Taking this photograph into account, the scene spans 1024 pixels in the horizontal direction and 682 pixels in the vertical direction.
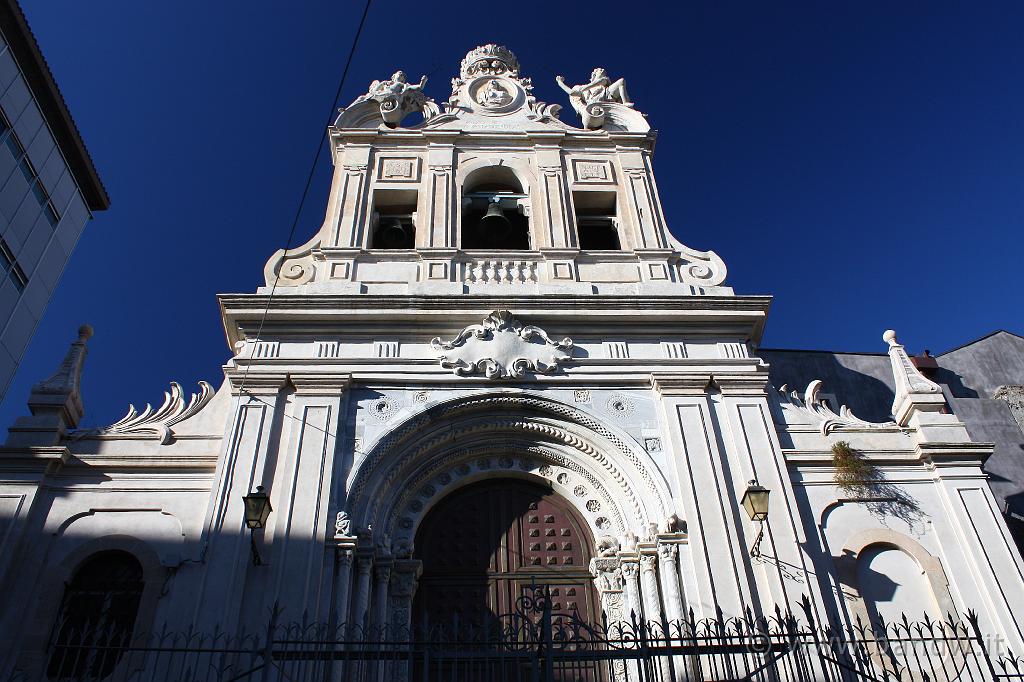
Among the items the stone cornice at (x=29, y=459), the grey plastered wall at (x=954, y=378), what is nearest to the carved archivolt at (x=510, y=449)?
the stone cornice at (x=29, y=459)

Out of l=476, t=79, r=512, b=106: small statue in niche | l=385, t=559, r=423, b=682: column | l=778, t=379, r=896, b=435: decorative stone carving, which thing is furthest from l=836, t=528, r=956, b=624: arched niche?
l=476, t=79, r=512, b=106: small statue in niche

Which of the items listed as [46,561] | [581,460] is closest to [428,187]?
[581,460]

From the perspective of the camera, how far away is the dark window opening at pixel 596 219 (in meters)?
16.8

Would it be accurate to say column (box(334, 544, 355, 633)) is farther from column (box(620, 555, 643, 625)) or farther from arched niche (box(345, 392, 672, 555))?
column (box(620, 555, 643, 625))

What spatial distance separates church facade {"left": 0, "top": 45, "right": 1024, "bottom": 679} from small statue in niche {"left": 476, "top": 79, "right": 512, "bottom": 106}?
4833 mm

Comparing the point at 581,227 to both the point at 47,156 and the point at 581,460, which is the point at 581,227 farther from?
the point at 47,156

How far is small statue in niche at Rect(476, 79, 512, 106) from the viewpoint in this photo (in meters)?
18.9

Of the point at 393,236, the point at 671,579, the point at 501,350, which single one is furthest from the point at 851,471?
the point at 393,236

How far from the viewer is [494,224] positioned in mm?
16578

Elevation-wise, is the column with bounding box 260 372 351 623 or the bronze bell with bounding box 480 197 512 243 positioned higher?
the bronze bell with bounding box 480 197 512 243

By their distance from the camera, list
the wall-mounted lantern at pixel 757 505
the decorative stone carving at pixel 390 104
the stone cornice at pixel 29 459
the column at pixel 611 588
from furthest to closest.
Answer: the decorative stone carving at pixel 390 104 → the stone cornice at pixel 29 459 → the column at pixel 611 588 → the wall-mounted lantern at pixel 757 505

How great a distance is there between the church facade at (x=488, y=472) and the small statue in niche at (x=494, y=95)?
4833 mm

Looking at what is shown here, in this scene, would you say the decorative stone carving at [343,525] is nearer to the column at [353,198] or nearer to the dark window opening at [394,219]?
the column at [353,198]

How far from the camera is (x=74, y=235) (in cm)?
1809
